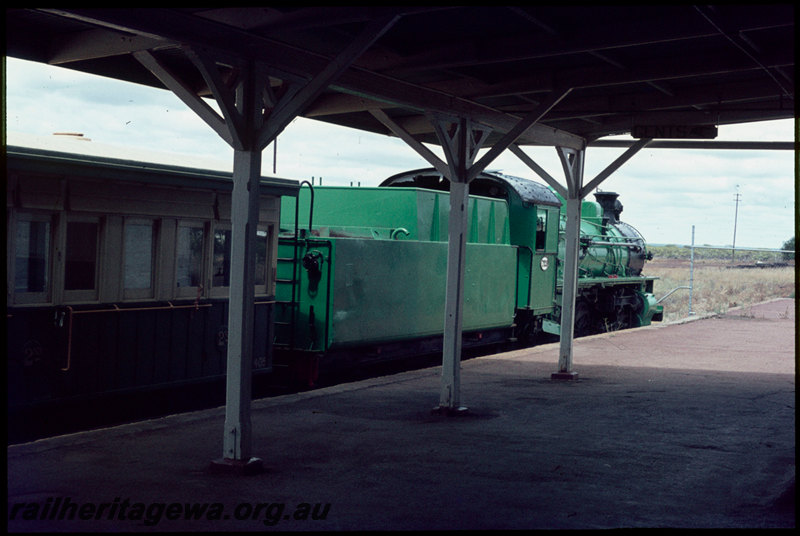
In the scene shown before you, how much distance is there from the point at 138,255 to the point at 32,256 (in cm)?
115

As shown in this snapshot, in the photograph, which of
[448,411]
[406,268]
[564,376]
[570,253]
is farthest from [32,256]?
[564,376]

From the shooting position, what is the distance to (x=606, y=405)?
9.88 m

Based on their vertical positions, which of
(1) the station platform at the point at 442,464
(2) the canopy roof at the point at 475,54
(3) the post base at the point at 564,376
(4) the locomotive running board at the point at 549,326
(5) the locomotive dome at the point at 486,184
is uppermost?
(2) the canopy roof at the point at 475,54

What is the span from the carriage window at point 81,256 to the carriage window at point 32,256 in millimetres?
193

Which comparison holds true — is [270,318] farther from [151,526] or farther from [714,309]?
[714,309]

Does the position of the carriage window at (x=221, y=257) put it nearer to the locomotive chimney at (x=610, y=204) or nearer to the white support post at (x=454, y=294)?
the white support post at (x=454, y=294)

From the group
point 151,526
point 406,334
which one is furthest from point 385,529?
point 406,334

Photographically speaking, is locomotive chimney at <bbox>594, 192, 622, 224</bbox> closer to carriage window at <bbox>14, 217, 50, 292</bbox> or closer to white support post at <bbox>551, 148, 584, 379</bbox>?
white support post at <bbox>551, 148, 584, 379</bbox>

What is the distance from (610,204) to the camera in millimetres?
22094

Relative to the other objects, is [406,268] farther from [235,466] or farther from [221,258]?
[235,466]

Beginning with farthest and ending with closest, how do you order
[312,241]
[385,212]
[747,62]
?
[385,212] < [312,241] < [747,62]

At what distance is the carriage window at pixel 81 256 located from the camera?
7473 mm

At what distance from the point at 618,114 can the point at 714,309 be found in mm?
17224

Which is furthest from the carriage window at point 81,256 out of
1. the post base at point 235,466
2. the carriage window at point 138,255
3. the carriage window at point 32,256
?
the post base at point 235,466
